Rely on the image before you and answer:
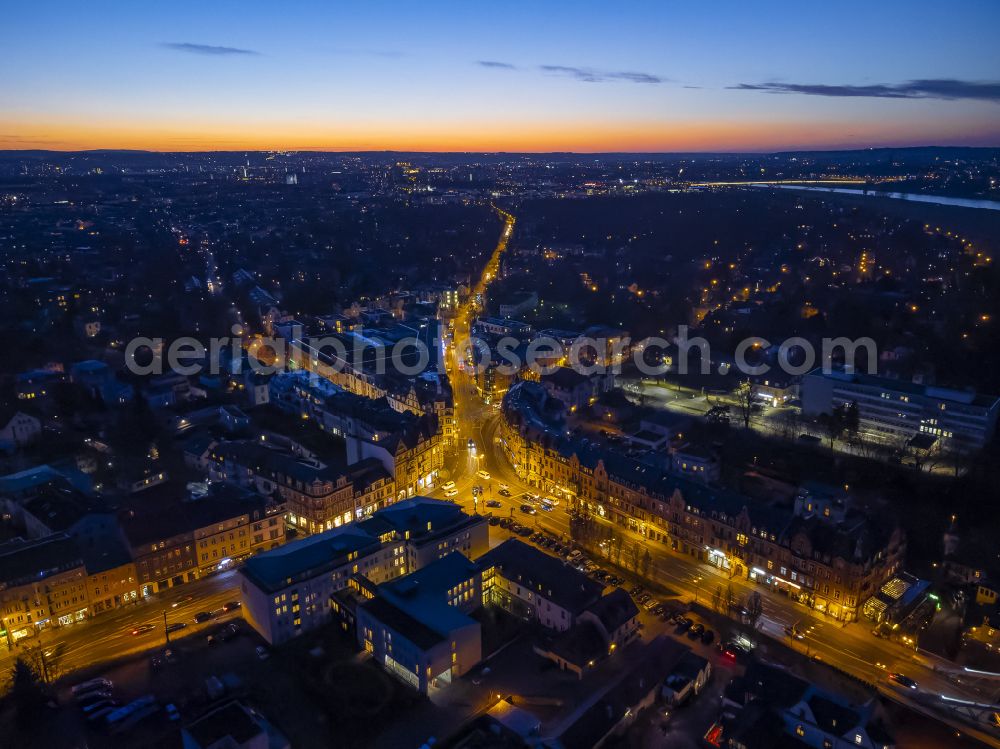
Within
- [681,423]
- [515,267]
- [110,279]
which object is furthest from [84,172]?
[681,423]

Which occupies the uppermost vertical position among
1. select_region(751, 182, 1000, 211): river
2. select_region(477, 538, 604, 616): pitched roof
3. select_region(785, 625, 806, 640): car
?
select_region(751, 182, 1000, 211): river

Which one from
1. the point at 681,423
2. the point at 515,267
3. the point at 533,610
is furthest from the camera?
the point at 515,267

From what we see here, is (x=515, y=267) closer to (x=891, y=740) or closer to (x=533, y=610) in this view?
(x=533, y=610)

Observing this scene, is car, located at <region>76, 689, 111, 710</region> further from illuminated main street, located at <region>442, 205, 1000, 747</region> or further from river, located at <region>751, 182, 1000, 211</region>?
river, located at <region>751, 182, 1000, 211</region>

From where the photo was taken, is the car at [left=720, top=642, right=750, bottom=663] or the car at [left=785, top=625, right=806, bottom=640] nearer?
the car at [left=720, top=642, right=750, bottom=663]

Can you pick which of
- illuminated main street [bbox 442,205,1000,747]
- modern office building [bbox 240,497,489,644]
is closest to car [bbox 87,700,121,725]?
modern office building [bbox 240,497,489,644]

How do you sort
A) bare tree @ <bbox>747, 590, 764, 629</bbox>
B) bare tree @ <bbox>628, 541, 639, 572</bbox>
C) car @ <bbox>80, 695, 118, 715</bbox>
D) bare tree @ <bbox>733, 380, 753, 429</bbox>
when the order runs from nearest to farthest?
car @ <bbox>80, 695, 118, 715</bbox>, bare tree @ <bbox>747, 590, 764, 629</bbox>, bare tree @ <bbox>628, 541, 639, 572</bbox>, bare tree @ <bbox>733, 380, 753, 429</bbox>
